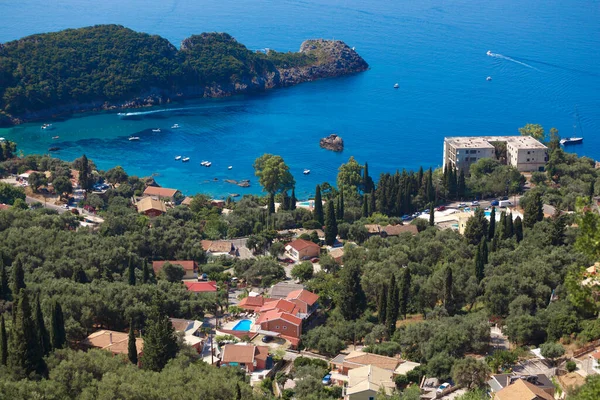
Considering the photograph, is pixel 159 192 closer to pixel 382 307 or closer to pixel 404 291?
pixel 404 291

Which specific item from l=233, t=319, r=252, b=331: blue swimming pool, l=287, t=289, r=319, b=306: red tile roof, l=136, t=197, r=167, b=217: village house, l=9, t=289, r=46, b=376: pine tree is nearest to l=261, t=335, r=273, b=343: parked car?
l=233, t=319, r=252, b=331: blue swimming pool

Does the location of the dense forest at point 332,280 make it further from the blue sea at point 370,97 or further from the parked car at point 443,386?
the blue sea at point 370,97

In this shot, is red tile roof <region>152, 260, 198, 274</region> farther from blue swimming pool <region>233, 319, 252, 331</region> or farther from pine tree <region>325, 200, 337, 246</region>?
blue swimming pool <region>233, 319, 252, 331</region>

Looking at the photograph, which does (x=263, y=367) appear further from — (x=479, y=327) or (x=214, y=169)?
(x=214, y=169)

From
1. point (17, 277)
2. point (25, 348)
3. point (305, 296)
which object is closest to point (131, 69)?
point (17, 277)

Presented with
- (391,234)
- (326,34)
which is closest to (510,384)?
(391,234)
